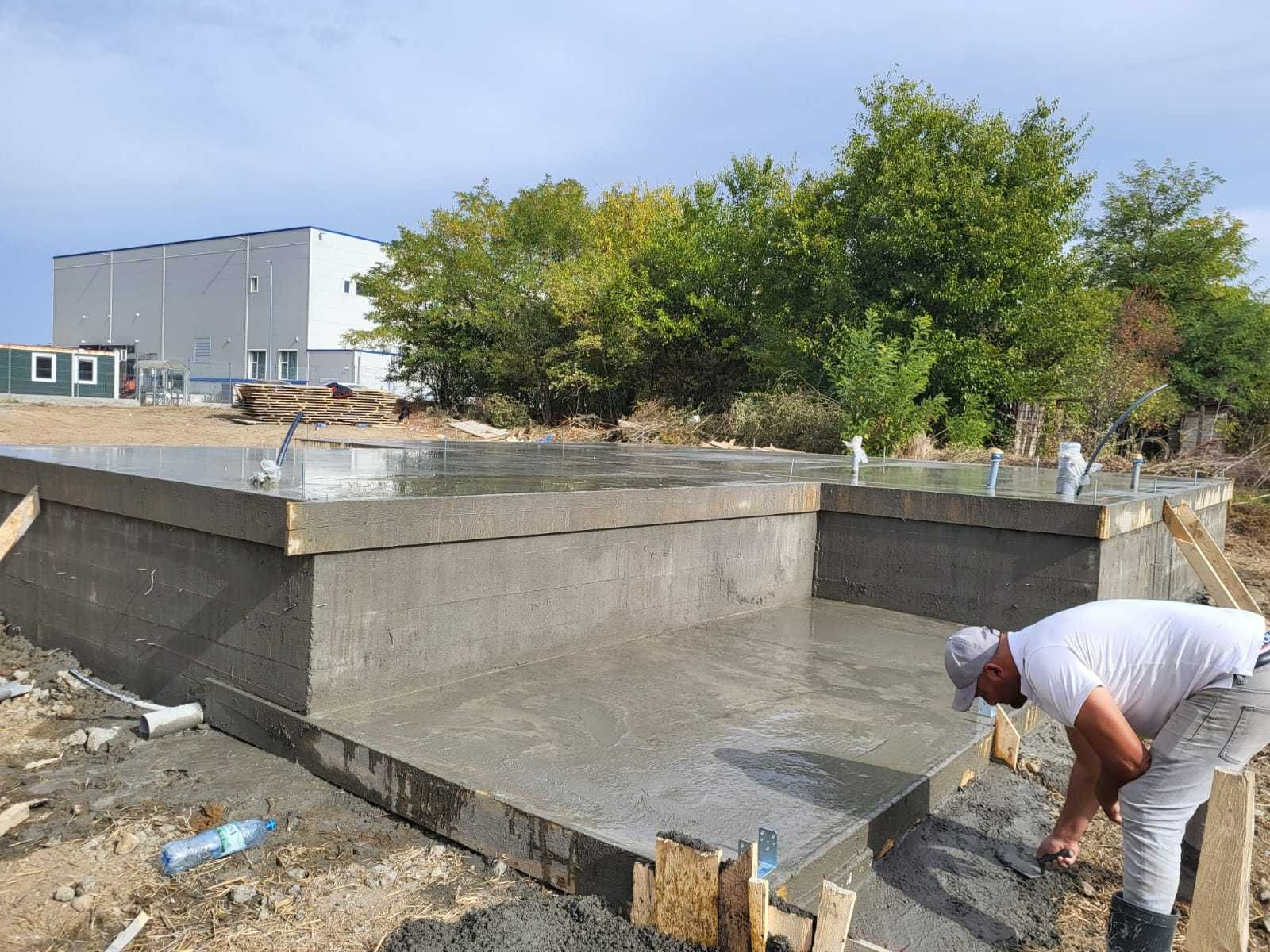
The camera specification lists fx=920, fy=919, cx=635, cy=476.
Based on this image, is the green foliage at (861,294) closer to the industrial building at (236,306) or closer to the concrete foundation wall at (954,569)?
the concrete foundation wall at (954,569)

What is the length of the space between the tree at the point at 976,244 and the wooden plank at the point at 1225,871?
16429 mm

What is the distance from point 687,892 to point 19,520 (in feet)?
16.7

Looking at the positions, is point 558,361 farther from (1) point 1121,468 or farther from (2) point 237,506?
(2) point 237,506

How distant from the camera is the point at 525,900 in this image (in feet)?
10.2

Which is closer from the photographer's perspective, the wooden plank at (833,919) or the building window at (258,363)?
the wooden plank at (833,919)

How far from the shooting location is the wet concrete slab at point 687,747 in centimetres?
339

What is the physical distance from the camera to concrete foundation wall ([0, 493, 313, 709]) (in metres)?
4.38

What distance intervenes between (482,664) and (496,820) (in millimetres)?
1667

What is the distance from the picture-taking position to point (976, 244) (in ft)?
59.1

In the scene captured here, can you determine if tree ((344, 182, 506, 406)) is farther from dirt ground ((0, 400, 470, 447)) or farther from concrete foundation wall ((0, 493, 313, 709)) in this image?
concrete foundation wall ((0, 493, 313, 709))

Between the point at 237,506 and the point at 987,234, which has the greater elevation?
the point at 987,234

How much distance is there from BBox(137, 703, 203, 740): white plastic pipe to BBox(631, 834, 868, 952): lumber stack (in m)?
2.81

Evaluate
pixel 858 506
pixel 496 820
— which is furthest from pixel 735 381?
pixel 496 820

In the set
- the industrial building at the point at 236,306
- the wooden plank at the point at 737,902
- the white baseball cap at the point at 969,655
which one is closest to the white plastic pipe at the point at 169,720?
the wooden plank at the point at 737,902
